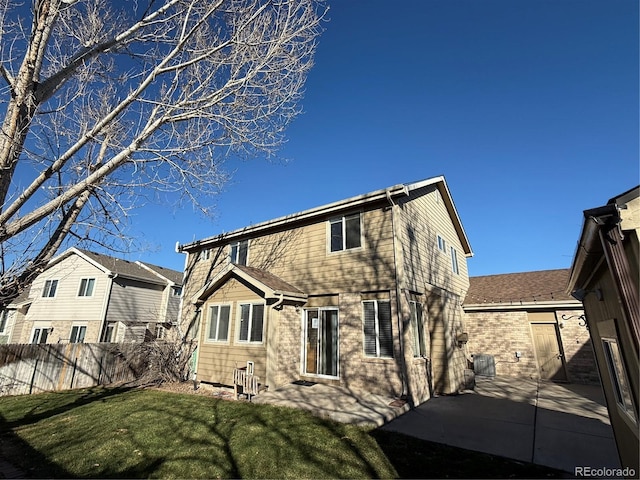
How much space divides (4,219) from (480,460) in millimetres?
8179

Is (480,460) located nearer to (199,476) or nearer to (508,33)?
(199,476)

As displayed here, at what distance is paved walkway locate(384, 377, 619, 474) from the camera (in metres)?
5.10

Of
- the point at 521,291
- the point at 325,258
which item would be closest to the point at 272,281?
the point at 325,258

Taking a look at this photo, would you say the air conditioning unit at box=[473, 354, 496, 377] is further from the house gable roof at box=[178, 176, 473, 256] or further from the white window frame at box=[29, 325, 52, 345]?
the white window frame at box=[29, 325, 52, 345]

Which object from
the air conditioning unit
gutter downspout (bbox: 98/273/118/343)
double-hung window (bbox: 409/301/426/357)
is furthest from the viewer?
gutter downspout (bbox: 98/273/118/343)

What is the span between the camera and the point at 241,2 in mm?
6363

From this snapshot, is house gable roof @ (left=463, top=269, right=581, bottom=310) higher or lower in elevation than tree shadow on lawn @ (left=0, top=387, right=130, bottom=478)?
higher

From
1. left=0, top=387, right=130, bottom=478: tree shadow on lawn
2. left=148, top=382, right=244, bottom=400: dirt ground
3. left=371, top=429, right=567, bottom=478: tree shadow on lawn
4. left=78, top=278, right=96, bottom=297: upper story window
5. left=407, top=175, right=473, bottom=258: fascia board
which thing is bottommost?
left=0, top=387, right=130, bottom=478: tree shadow on lawn

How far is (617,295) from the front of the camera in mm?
2781

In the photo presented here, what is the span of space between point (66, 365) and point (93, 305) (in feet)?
31.0

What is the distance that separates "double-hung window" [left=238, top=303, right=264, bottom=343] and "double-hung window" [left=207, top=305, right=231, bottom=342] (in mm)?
783

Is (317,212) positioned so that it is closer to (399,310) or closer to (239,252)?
(399,310)

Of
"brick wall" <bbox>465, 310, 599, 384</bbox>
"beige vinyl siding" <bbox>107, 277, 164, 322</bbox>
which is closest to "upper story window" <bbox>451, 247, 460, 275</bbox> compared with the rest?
"brick wall" <bbox>465, 310, 599, 384</bbox>

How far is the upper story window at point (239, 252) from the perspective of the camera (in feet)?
44.2
